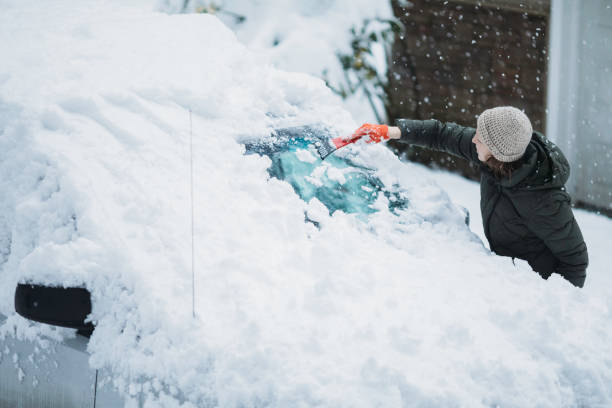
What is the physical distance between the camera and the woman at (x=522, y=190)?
7.80ft

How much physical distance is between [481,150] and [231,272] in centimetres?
118

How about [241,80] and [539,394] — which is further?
[241,80]

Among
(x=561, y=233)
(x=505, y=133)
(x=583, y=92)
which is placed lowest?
(x=583, y=92)

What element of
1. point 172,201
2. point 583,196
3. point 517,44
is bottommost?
point 583,196

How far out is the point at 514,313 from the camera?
199cm

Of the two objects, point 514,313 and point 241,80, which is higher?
point 241,80

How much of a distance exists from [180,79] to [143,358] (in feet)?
3.80

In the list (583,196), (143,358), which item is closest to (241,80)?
(143,358)

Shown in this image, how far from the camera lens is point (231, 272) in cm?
188

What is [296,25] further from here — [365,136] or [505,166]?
[505,166]

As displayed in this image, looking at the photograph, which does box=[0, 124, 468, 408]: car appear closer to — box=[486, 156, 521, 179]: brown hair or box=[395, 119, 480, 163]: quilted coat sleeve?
box=[395, 119, 480, 163]: quilted coat sleeve

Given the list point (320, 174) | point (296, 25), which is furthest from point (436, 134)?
point (296, 25)

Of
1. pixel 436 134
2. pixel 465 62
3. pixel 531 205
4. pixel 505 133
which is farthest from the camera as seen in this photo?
pixel 465 62

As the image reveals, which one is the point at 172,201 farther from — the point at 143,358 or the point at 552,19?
the point at 552,19
